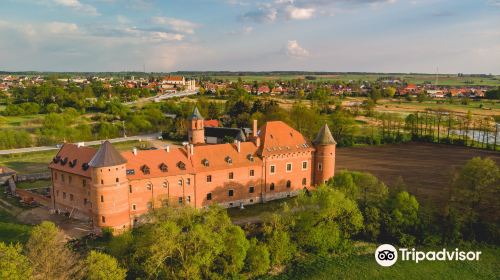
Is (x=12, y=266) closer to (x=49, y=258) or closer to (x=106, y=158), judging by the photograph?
(x=49, y=258)

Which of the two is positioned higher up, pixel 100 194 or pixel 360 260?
pixel 100 194

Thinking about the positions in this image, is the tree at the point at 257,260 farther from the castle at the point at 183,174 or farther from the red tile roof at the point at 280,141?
the red tile roof at the point at 280,141

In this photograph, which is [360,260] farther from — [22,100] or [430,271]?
[22,100]

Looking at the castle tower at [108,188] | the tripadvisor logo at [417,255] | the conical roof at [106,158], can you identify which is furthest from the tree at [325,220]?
the conical roof at [106,158]

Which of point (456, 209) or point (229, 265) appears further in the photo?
point (456, 209)

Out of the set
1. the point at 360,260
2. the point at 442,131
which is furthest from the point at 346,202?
the point at 442,131

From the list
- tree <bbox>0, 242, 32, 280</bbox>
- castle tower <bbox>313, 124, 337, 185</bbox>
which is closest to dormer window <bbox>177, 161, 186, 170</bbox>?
castle tower <bbox>313, 124, 337, 185</bbox>

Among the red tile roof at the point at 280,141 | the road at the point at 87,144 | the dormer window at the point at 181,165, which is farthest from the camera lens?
the road at the point at 87,144
